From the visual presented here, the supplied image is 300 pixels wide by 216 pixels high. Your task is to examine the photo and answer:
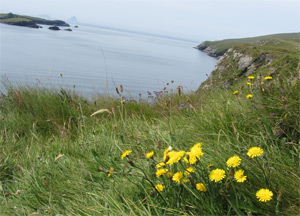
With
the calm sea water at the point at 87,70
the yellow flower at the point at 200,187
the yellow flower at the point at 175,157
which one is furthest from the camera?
the calm sea water at the point at 87,70

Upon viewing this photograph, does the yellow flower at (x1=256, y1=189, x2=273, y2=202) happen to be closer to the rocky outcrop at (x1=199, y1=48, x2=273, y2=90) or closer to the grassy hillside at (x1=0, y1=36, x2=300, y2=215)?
the grassy hillside at (x1=0, y1=36, x2=300, y2=215)

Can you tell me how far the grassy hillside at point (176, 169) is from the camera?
1.56 metres

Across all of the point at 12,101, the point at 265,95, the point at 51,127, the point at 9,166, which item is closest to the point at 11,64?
the point at 12,101

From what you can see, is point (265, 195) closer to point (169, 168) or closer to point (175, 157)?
point (175, 157)

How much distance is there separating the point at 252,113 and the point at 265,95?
37 centimetres

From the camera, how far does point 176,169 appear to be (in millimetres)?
1874

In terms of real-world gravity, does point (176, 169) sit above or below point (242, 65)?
below

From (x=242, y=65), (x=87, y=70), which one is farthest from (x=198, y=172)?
(x=87, y=70)

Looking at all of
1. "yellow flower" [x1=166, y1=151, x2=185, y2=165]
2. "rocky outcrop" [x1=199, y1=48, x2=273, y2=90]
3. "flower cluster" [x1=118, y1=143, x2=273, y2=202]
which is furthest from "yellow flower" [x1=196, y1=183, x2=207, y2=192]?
"rocky outcrop" [x1=199, y1=48, x2=273, y2=90]

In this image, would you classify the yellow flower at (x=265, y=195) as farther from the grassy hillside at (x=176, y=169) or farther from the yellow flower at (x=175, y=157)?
the yellow flower at (x=175, y=157)

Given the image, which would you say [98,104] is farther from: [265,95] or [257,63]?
[257,63]

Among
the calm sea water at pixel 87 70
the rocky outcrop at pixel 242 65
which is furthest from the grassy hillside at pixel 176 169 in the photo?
the rocky outcrop at pixel 242 65

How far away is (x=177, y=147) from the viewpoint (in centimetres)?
233

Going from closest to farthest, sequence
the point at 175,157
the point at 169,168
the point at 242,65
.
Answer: the point at 175,157 → the point at 169,168 → the point at 242,65
